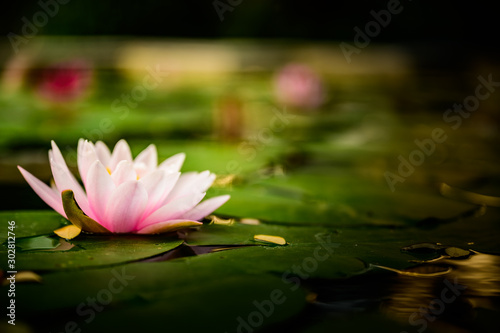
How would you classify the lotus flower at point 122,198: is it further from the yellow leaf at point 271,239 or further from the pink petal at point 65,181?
the yellow leaf at point 271,239

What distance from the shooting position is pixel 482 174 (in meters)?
2.06

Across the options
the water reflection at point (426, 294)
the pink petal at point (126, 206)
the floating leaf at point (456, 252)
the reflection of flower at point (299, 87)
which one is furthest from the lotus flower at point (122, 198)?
the reflection of flower at point (299, 87)

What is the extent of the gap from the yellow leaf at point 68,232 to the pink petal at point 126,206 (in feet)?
0.23

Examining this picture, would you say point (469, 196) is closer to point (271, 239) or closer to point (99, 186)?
point (271, 239)

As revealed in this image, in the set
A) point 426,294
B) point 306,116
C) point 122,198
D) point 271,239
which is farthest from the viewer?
point 306,116

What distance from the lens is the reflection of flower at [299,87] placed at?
3256 millimetres

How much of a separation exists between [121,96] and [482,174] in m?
2.74

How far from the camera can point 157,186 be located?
1146 millimetres

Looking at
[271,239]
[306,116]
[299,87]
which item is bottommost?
[271,239]

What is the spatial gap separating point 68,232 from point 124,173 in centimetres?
17

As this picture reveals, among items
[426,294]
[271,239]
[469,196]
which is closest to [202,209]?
[271,239]

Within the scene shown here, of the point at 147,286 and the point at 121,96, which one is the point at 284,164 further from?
the point at 121,96

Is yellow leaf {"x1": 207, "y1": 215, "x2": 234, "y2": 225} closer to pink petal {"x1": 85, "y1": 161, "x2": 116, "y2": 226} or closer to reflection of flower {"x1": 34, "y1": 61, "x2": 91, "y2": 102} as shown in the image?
pink petal {"x1": 85, "y1": 161, "x2": 116, "y2": 226}

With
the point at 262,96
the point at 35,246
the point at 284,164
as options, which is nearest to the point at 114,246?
the point at 35,246
